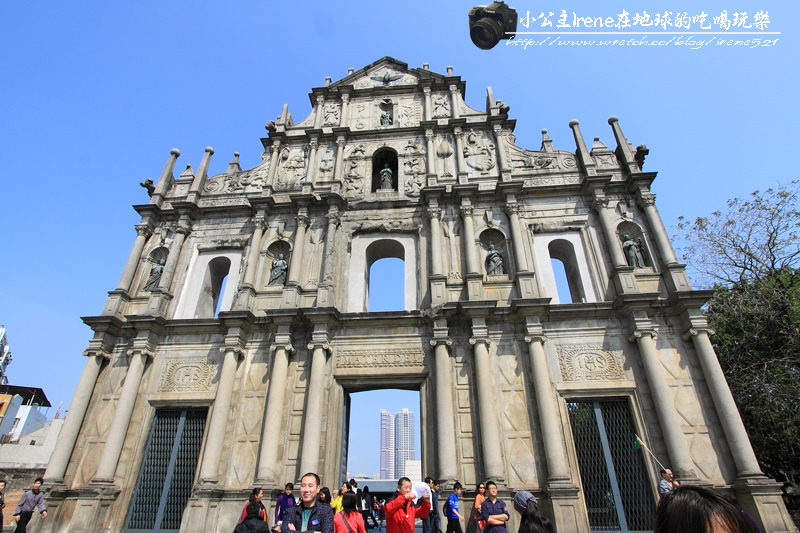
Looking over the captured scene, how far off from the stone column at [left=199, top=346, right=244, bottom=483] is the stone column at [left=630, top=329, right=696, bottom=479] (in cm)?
1062

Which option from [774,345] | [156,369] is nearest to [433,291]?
[156,369]

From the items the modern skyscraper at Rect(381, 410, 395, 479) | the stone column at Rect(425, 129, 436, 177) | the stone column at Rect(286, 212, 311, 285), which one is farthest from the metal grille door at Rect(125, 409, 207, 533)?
the modern skyscraper at Rect(381, 410, 395, 479)

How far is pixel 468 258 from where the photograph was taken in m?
13.3

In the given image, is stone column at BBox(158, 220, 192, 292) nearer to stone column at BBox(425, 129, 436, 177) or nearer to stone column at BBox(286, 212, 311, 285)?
stone column at BBox(286, 212, 311, 285)

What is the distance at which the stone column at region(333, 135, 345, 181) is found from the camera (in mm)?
15836

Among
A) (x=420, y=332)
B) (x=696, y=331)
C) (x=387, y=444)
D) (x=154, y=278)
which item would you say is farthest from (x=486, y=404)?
(x=387, y=444)

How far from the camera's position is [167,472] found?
11656mm

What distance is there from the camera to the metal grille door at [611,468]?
403 inches

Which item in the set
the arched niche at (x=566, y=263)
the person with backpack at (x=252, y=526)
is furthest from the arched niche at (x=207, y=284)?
the arched niche at (x=566, y=263)

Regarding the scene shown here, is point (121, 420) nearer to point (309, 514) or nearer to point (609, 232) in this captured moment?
point (309, 514)

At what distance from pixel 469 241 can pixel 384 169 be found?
4.64 meters

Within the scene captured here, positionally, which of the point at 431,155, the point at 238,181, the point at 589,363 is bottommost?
the point at 589,363

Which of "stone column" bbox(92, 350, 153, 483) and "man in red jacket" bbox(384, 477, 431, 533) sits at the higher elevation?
"stone column" bbox(92, 350, 153, 483)

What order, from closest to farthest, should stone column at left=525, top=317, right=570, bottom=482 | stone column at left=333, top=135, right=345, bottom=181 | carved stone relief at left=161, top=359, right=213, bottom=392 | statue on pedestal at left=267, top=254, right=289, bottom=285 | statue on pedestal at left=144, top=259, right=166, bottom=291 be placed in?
stone column at left=525, top=317, right=570, bottom=482, carved stone relief at left=161, top=359, right=213, bottom=392, statue on pedestal at left=267, top=254, right=289, bottom=285, statue on pedestal at left=144, top=259, right=166, bottom=291, stone column at left=333, top=135, right=345, bottom=181
